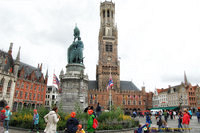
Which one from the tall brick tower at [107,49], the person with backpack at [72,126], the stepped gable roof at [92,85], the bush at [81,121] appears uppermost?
the tall brick tower at [107,49]

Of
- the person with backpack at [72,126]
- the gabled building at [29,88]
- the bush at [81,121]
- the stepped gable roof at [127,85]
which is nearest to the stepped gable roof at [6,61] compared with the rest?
the gabled building at [29,88]

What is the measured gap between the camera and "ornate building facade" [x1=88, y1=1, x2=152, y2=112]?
56.9 metres

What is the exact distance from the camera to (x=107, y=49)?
65125 millimetres

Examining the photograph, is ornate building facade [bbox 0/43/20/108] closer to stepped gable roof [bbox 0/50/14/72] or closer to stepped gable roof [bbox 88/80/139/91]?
stepped gable roof [bbox 0/50/14/72]

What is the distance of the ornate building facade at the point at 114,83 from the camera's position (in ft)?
187

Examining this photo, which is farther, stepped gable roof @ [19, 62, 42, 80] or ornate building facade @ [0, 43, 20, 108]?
stepped gable roof @ [19, 62, 42, 80]

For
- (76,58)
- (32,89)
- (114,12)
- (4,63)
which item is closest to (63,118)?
(76,58)

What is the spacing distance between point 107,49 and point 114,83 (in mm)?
15220

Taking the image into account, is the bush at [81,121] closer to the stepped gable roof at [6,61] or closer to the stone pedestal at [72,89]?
the stone pedestal at [72,89]

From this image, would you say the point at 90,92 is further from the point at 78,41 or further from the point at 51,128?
the point at 51,128

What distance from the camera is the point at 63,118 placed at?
10172 millimetres

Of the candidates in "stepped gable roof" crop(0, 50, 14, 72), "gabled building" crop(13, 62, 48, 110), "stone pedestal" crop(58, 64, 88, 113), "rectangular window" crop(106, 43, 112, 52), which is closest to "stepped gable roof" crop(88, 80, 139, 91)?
"rectangular window" crop(106, 43, 112, 52)

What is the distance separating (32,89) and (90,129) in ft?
138

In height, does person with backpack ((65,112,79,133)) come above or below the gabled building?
below
